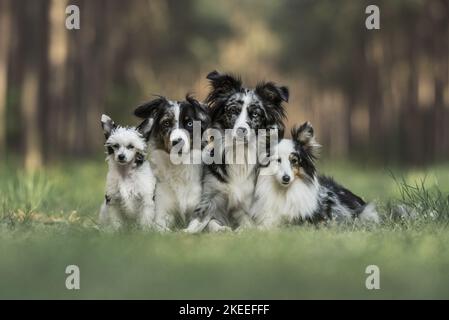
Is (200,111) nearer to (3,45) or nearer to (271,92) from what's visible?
(271,92)

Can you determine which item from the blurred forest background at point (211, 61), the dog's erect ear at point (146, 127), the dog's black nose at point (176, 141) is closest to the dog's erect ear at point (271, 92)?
the dog's black nose at point (176, 141)

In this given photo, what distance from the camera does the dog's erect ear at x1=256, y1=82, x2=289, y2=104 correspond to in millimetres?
8820

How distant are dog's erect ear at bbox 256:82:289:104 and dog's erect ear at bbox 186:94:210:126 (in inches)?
25.5

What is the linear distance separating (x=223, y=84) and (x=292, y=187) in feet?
4.72

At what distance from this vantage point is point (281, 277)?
713cm

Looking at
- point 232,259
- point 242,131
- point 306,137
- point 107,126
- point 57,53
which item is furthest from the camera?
point 57,53

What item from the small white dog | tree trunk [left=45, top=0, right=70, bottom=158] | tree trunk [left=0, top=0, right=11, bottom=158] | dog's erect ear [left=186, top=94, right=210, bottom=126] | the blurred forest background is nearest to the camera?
the small white dog

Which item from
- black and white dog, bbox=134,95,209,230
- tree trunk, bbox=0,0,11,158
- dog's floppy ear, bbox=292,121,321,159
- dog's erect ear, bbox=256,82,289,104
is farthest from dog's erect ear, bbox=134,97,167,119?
tree trunk, bbox=0,0,11,158

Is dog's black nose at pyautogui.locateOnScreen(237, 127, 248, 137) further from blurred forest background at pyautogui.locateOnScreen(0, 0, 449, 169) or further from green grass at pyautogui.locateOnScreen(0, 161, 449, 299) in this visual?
blurred forest background at pyautogui.locateOnScreen(0, 0, 449, 169)

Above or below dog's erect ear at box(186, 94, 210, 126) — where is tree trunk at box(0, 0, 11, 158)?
above

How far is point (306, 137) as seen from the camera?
8.96 metres

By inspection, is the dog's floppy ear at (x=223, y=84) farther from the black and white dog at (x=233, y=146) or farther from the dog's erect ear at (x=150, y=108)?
the dog's erect ear at (x=150, y=108)

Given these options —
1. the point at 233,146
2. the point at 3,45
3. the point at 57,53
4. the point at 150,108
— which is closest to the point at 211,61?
the point at 57,53

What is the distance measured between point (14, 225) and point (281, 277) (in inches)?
157
